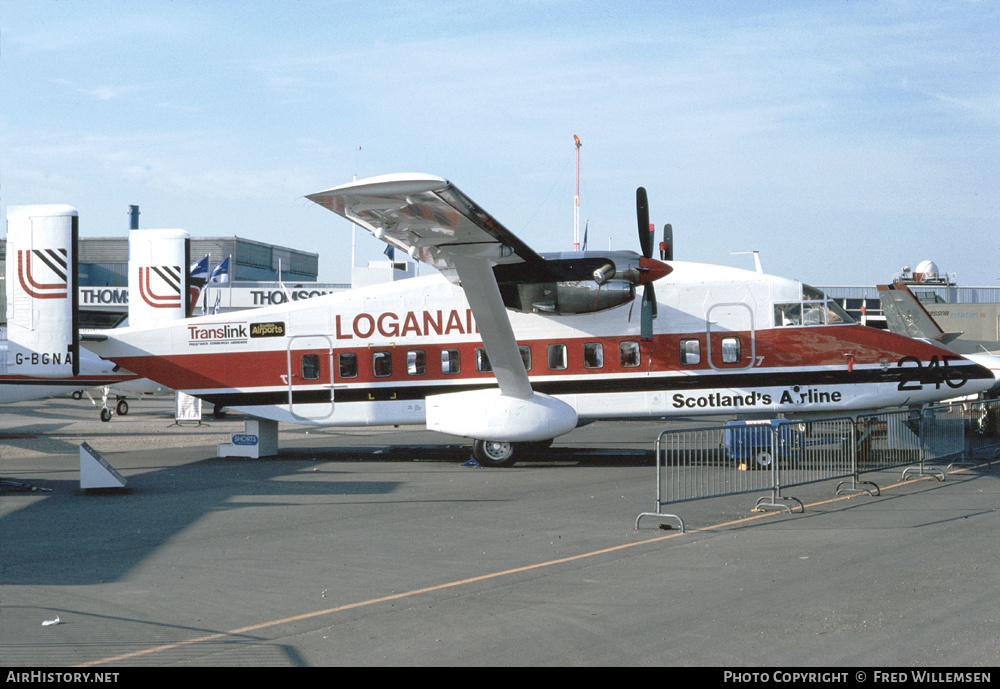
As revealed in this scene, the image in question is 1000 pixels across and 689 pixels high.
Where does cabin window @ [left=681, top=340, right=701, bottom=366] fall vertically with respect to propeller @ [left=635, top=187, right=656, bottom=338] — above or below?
below

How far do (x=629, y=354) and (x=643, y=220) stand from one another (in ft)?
8.78

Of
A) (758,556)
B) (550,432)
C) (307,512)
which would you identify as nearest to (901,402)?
(550,432)

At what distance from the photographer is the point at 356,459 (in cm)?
1905

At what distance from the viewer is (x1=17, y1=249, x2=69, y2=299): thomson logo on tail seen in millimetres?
15320

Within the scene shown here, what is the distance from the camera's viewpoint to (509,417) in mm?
16609

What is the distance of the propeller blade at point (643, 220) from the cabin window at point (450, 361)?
4.38 metres

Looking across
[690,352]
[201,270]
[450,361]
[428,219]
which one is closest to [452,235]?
[428,219]

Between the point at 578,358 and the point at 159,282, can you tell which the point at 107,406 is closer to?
the point at 159,282

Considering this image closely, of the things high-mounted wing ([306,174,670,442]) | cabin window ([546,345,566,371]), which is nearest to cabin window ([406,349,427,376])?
high-mounted wing ([306,174,670,442])

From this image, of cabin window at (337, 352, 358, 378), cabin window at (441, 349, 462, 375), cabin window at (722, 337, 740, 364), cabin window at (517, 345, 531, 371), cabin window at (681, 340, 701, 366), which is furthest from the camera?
cabin window at (337, 352, 358, 378)

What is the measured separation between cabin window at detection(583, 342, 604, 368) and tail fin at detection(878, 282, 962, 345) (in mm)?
11338

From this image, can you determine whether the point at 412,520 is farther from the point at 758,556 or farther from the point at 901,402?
the point at 901,402

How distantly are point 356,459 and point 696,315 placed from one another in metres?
8.02

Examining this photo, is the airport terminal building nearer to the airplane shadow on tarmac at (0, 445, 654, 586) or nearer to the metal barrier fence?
the airplane shadow on tarmac at (0, 445, 654, 586)
